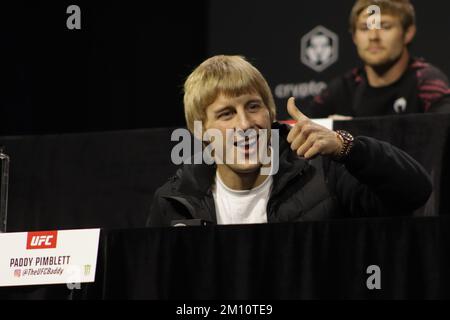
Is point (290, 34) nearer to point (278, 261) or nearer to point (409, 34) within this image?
point (409, 34)

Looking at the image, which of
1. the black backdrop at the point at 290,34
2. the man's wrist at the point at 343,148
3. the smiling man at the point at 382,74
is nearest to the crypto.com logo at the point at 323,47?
the black backdrop at the point at 290,34

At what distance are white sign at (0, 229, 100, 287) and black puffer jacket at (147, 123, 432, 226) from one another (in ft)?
1.61

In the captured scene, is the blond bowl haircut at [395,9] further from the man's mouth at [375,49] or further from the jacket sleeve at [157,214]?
the jacket sleeve at [157,214]

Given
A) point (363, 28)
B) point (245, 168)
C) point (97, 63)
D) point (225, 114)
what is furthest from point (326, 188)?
point (97, 63)

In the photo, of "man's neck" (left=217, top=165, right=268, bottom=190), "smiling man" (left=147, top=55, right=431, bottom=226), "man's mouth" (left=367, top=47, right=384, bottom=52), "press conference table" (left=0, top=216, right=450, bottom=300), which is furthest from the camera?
"man's mouth" (left=367, top=47, right=384, bottom=52)

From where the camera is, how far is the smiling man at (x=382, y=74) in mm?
4613

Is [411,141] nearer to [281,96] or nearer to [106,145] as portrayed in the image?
[106,145]

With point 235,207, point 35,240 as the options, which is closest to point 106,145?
point 235,207

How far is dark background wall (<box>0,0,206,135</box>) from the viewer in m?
5.10

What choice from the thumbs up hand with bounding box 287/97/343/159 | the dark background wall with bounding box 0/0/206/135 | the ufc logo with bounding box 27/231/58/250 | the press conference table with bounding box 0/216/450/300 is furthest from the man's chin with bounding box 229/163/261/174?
the dark background wall with bounding box 0/0/206/135

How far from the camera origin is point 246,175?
10.2 ft

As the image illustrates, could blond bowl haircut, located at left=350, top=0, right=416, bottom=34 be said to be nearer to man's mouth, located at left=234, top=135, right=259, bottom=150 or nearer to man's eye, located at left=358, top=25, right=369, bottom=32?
man's eye, located at left=358, top=25, right=369, bottom=32

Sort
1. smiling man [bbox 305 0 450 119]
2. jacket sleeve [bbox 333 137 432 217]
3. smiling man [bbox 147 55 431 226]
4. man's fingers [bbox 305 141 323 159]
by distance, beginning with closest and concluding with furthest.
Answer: man's fingers [bbox 305 141 323 159] → jacket sleeve [bbox 333 137 432 217] → smiling man [bbox 147 55 431 226] → smiling man [bbox 305 0 450 119]

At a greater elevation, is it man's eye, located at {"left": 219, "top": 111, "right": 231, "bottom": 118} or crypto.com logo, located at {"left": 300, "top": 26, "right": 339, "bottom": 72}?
crypto.com logo, located at {"left": 300, "top": 26, "right": 339, "bottom": 72}
